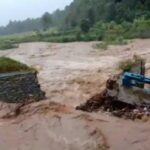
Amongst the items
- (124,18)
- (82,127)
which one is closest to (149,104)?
(82,127)

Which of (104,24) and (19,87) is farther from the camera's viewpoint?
(104,24)

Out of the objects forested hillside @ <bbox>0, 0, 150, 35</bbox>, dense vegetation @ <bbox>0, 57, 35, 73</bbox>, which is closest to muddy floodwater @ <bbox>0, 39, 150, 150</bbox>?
dense vegetation @ <bbox>0, 57, 35, 73</bbox>

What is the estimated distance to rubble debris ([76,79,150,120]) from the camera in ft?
29.6

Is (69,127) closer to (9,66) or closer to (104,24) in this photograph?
(9,66)

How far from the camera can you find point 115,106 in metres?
9.98

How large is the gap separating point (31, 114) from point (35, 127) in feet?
3.16

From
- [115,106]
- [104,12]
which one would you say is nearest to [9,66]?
[115,106]

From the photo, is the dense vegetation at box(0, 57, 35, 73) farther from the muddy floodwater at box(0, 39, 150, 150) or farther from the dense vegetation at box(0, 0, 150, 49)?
the dense vegetation at box(0, 0, 150, 49)

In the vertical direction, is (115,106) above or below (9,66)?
below

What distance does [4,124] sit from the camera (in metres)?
8.95

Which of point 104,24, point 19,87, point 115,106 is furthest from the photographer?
point 104,24

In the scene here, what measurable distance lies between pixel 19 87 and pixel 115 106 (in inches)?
90.5

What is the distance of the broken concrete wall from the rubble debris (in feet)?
4.35

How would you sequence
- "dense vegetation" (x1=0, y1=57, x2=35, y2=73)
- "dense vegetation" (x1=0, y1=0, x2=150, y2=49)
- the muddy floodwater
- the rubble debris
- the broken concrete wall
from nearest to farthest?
the muddy floodwater
the rubble debris
the broken concrete wall
"dense vegetation" (x1=0, y1=57, x2=35, y2=73)
"dense vegetation" (x1=0, y1=0, x2=150, y2=49)
